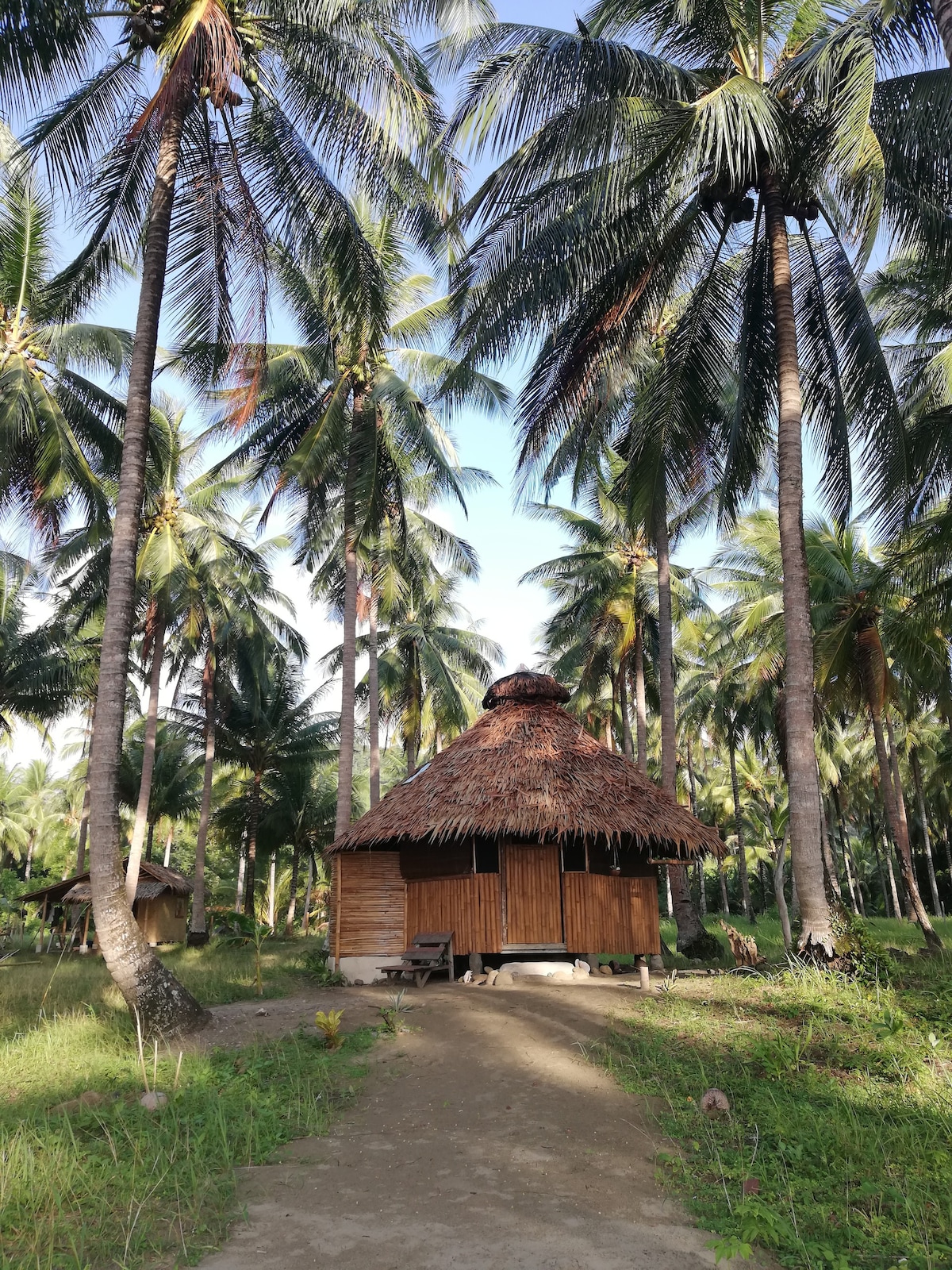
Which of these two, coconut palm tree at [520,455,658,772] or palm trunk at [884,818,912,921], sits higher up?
coconut palm tree at [520,455,658,772]

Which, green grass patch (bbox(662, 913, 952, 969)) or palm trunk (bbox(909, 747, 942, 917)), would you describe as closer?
green grass patch (bbox(662, 913, 952, 969))

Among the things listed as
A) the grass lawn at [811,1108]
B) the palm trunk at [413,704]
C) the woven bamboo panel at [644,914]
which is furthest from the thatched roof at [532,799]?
the palm trunk at [413,704]

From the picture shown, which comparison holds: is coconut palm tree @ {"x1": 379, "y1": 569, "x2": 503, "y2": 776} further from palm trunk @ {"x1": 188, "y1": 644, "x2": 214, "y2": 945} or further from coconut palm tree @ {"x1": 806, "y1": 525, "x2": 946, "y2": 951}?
coconut palm tree @ {"x1": 806, "y1": 525, "x2": 946, "y2": 951}

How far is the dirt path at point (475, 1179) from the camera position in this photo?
172 inches

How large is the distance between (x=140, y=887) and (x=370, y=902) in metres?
13.8

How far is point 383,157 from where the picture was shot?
1033 centimetres

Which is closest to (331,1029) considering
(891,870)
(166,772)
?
(166,772)

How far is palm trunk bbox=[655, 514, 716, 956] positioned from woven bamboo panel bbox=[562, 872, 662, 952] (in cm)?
257

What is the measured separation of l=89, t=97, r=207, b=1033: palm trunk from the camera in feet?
27.5

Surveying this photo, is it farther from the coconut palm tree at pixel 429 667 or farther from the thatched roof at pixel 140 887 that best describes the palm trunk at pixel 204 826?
the coconut palm tree at pixel 429 667

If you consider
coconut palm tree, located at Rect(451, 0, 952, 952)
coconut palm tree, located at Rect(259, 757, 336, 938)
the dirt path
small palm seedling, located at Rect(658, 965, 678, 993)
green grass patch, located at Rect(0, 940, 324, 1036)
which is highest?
coconut palm tree, located at Rect(451, 0, 952, 952)

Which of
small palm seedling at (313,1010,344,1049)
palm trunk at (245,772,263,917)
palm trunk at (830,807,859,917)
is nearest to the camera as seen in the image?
small palm seedling at (313,1010,344,1049)

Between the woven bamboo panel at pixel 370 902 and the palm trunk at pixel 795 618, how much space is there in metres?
6.60

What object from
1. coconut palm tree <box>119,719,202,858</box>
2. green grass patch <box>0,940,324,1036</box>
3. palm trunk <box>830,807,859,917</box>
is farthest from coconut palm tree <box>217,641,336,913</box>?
palm trunk <box>830,807,859,917</box>
